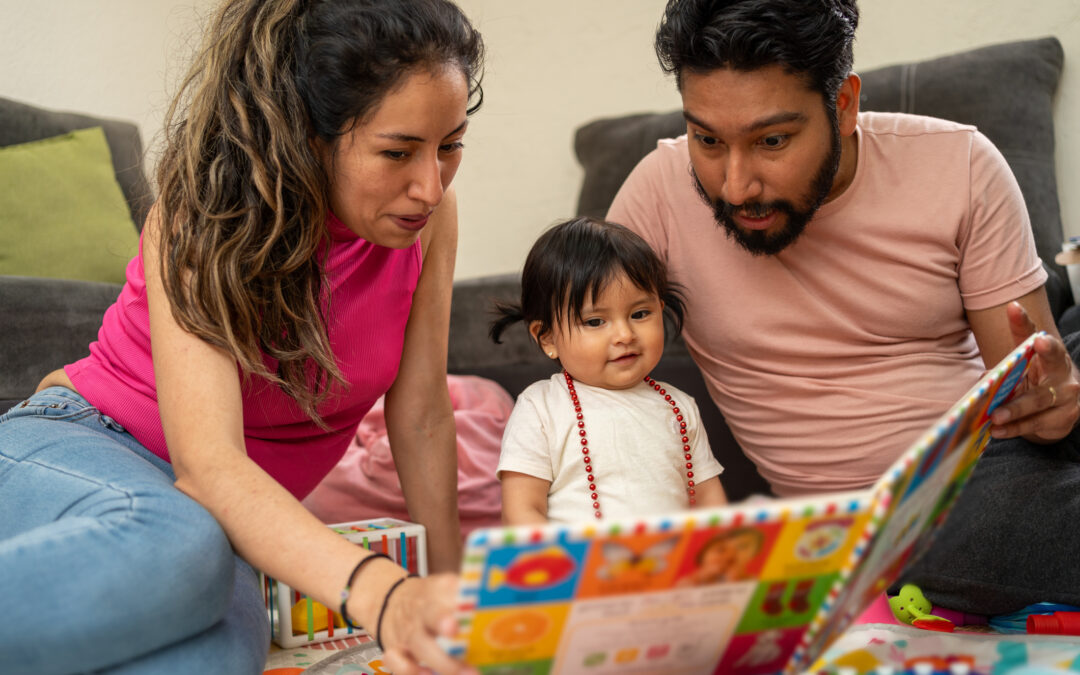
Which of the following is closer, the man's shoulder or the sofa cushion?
the man's shoulder

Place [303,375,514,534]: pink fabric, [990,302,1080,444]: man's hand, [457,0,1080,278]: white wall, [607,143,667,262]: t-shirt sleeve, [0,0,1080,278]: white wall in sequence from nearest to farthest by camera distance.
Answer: [990,302,1080,444]: man's hand < [607,143,667,262]: t-shirt sleeve < [303,375,514,534]: pink fabric < [0,0,1080,278]: white wall < [457,0,1080,278]: white wall

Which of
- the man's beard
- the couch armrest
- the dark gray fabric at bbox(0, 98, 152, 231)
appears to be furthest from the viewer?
the dark gray fabric at bbox(0, 98, 152, 231)

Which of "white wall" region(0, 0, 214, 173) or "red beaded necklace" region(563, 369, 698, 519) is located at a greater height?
"white wall" region(0, 0, 214, 173)

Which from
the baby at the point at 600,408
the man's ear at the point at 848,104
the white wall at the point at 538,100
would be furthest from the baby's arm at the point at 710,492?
the white wall at the point at 538,100

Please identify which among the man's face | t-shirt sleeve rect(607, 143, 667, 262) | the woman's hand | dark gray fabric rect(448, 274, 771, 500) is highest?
the man's face

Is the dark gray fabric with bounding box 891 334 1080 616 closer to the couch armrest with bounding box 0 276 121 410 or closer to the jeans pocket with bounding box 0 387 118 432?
the jeans pocket with bounding box 0 387 118 432

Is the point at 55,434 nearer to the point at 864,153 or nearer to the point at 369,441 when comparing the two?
the point at 369,441

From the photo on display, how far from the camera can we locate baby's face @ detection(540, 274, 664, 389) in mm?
1279

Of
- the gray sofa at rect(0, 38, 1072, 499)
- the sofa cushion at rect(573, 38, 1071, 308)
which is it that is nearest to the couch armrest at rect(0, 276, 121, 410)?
the gray sofa at rect(0, 38, 1072, 499)

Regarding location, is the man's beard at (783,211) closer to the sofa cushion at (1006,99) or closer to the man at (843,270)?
the man at (843,270)

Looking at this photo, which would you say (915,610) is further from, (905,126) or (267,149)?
(267,149)

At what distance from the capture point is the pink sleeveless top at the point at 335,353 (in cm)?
119

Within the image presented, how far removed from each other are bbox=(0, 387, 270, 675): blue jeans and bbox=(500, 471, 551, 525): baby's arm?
0.35 metres

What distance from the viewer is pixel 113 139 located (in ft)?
8.11
